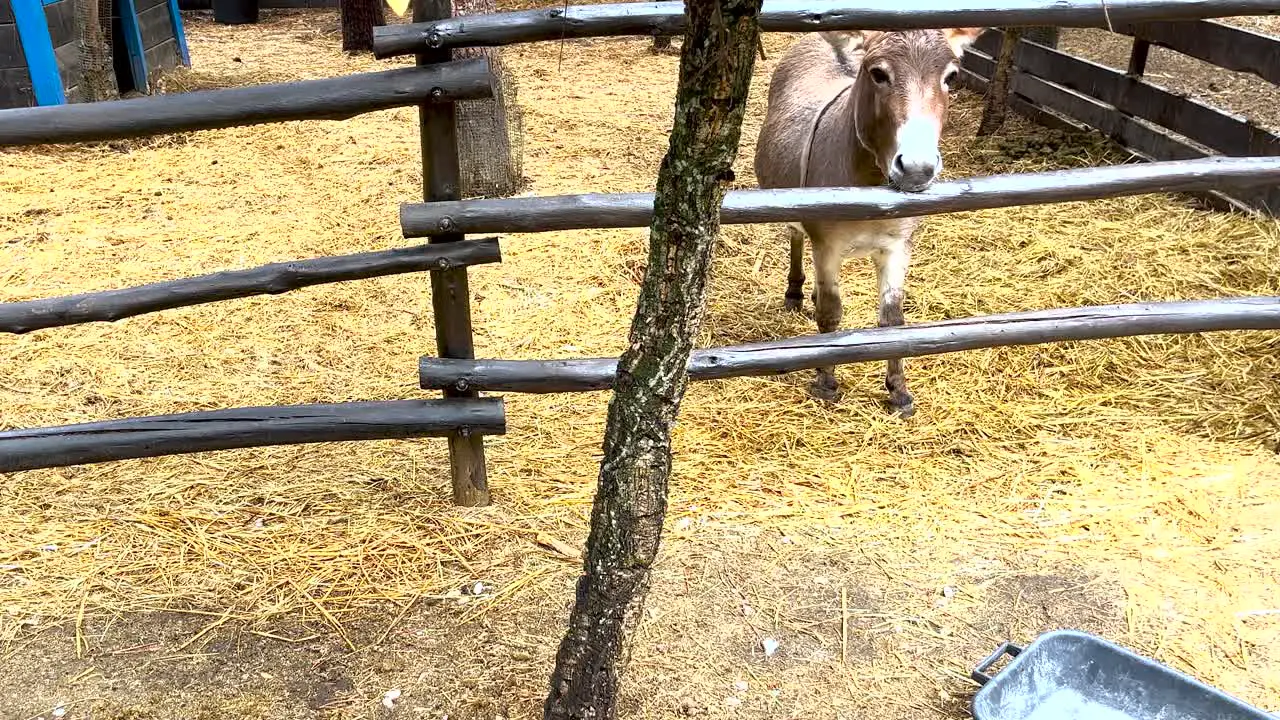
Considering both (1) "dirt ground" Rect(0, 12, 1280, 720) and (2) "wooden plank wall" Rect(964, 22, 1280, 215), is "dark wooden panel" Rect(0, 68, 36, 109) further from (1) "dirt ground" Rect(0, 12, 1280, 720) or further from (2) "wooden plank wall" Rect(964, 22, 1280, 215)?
(2) "wooden plank wall" Rect(964, 22, 1280, 215)

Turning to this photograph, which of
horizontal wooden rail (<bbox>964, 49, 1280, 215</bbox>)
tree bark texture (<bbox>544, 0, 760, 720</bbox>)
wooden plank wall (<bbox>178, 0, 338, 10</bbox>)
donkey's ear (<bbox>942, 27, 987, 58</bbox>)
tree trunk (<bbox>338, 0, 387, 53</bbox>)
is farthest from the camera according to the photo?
wooden plank wall (<bbox>178, 0, 338, 10</bbox>)

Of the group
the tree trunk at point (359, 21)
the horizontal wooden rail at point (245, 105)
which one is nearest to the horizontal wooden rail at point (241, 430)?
the horizontal wooden rail at point (245, 105)

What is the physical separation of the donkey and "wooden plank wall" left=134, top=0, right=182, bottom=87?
5.75m

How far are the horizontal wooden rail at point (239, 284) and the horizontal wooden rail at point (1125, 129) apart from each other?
139 inches

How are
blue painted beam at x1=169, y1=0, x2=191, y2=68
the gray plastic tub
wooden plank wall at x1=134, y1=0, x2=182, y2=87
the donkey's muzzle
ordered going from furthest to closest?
blue painted beam at x1=169, y1=0, x2=191, y2=68 → wooden plank wall at x1=134, y1=0, x2=182, y2=87 → the donkey's muzzle → the gray plastic tub

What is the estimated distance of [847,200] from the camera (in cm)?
309

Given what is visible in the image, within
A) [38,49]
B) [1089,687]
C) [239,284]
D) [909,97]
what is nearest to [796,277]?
[909,97]

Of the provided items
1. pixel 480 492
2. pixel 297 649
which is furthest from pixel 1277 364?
pixel 297 649

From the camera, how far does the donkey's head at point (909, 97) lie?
3.10 metres

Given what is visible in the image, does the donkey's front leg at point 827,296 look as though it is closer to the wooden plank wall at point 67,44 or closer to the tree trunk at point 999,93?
the tree trunk at point 999,93

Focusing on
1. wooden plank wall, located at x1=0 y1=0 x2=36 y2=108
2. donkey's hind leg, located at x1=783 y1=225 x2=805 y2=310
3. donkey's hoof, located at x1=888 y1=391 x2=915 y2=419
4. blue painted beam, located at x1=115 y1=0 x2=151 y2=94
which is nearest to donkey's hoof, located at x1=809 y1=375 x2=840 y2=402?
donkey's hoof, located at x1=888 y1=391 x2=915 y2=419

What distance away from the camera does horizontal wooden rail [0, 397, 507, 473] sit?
289cm

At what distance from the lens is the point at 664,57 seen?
966 centimetres

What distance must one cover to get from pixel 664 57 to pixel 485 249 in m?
7.34
